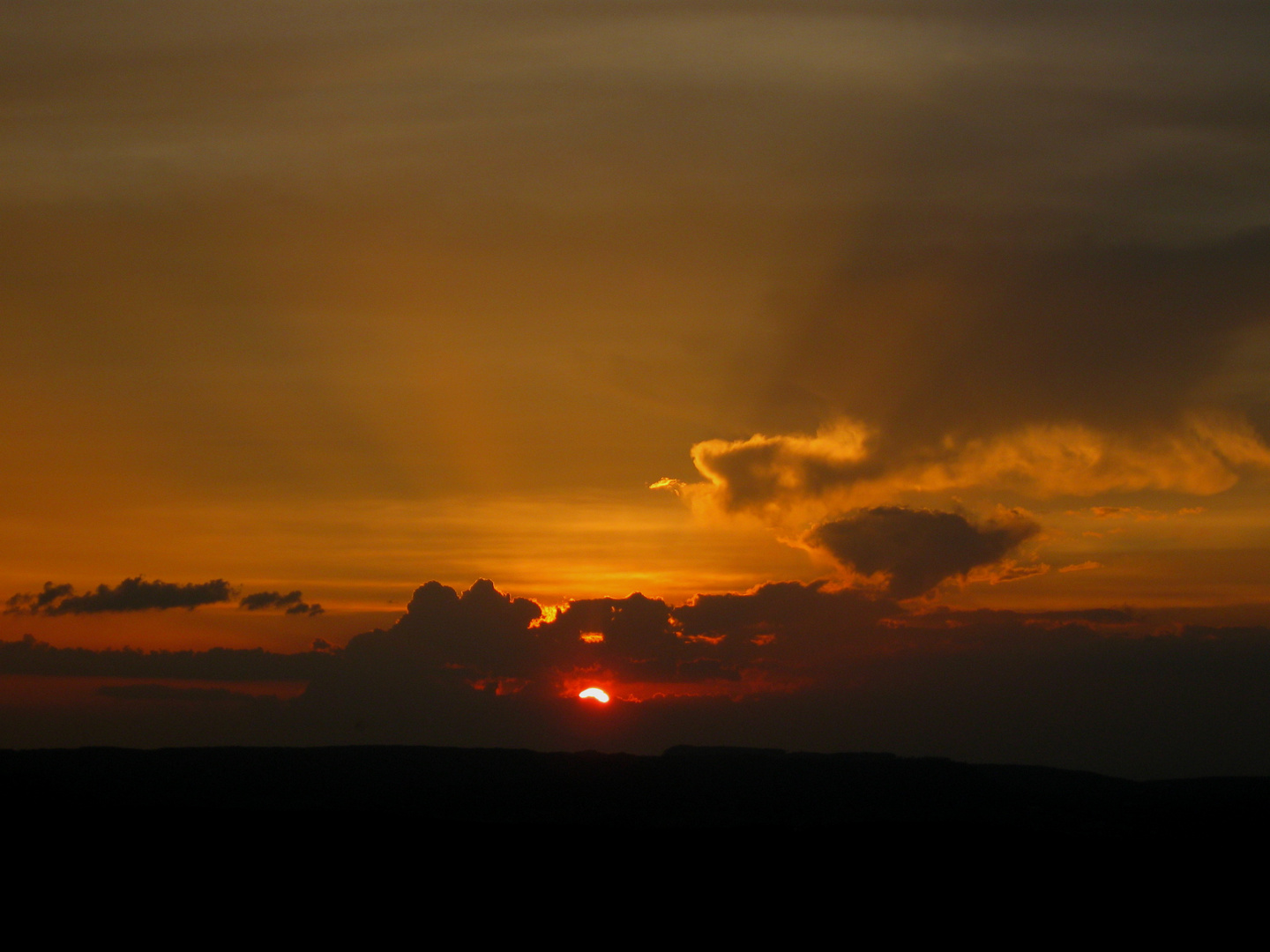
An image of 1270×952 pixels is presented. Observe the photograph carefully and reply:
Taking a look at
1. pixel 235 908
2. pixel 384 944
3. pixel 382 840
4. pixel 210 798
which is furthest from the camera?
pixel 210 798

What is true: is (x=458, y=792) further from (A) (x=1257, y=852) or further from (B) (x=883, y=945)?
(B) (x=883, y=945)

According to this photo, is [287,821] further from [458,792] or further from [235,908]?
[458,792]

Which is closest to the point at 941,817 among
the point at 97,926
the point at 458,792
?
the point at 458,792

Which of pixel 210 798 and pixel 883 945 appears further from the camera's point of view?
pixel 210 798

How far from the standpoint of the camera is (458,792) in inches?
7662

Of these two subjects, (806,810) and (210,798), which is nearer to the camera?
(210,798)

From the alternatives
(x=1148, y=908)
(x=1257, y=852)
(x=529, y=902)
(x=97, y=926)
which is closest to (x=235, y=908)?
(x=97, y=926)

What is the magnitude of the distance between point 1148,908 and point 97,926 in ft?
183

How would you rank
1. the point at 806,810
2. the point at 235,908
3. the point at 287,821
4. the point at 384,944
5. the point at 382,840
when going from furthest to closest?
the point at 806,810, the point at 287,821, the point at 382,840, the point at 235,908, the point at 384,944

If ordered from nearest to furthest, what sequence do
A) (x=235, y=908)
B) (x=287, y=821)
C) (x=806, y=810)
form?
(x=235, y=908) < (x=287, y=821) < (x=806, y=810)

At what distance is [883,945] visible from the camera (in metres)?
61.0

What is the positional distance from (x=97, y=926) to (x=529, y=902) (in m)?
21.7

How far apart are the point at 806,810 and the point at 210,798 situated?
88468mm

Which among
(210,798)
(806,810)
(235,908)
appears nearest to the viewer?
(235,908)
